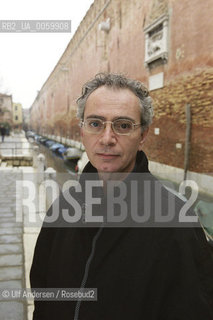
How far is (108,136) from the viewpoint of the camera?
3.70 ft

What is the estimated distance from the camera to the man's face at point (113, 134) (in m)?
1.13

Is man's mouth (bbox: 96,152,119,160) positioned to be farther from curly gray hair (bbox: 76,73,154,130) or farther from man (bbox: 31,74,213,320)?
curly gray hair (bbox: 76,73,154,130)

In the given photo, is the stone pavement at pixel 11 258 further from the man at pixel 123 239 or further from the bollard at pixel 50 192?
the man at pixel 123 239

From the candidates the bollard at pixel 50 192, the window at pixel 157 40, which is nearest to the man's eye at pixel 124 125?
the bollard at pixel 50 192

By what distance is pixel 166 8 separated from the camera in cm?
850

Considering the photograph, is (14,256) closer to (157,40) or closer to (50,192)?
(50,192)

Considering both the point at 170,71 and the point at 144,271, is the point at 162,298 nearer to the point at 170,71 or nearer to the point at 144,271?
the point at 144,271

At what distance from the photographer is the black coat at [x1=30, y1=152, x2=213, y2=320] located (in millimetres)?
933

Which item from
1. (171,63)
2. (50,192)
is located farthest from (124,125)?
(171,63)

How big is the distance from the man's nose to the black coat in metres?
0.16

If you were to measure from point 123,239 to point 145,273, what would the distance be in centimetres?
14

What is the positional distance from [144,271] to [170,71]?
27.8 ft

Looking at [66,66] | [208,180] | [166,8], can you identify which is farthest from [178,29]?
[66,66]

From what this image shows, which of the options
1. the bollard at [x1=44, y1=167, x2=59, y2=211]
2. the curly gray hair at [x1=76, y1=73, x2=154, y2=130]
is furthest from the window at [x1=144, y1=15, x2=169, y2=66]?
the curly gray hair at [x1=76, y1=73, x2=154, y2=130]
